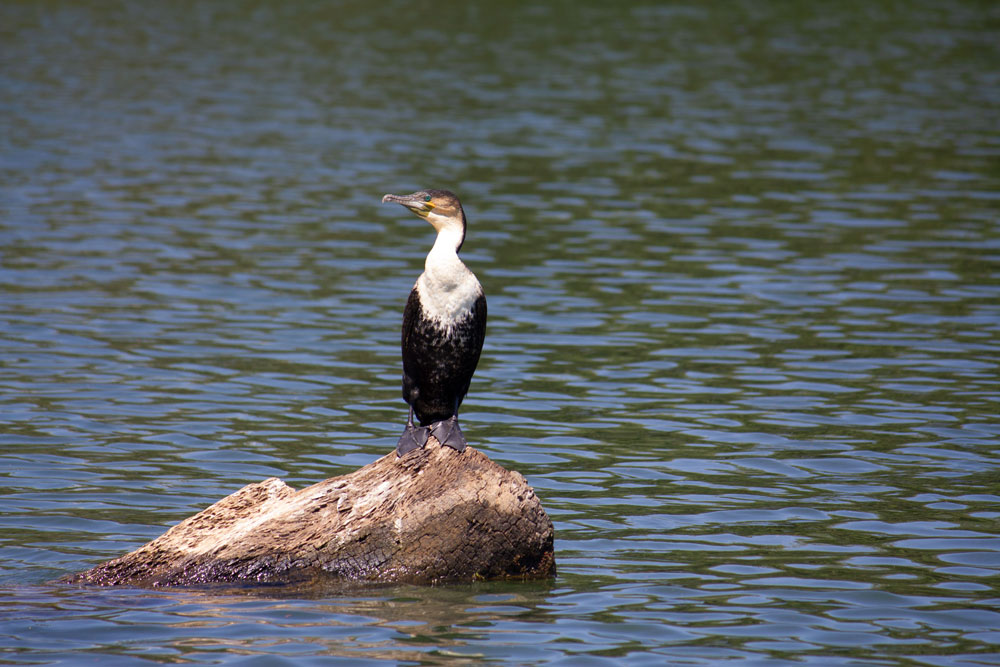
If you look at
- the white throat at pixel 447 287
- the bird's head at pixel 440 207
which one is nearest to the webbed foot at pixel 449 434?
the white throat at pixel 447 287

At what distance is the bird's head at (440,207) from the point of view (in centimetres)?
718

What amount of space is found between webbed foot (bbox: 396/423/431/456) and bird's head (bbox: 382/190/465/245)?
0.98m

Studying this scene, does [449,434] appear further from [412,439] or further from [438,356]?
[438,356]

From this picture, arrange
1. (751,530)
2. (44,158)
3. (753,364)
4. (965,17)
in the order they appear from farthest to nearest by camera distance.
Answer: (965,17) → (44,158) → (753,364) → (751,530)

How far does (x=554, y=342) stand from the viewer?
40.3 feet

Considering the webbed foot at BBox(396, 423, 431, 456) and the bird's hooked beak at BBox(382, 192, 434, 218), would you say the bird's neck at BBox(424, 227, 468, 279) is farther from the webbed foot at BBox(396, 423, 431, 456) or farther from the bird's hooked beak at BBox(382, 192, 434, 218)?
the webbed foot at BBox(396, 423, 431, 456)

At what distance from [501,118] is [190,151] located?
17.4ft

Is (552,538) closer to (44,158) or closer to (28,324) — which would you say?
(28,324)

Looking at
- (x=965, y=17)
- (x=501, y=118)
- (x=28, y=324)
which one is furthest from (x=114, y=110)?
(x=965, y=17)

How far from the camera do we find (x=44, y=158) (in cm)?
1920

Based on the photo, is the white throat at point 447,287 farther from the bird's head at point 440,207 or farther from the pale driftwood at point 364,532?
the pale driftwood at point 364,532

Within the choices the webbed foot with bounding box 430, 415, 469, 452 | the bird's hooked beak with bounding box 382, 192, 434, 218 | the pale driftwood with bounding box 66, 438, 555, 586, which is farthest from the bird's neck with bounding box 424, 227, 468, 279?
the pale driftwood with bounding box 66, 438, 555, 586

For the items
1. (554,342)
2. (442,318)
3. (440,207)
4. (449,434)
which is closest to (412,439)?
(449,434)

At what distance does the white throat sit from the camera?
23.3ft
